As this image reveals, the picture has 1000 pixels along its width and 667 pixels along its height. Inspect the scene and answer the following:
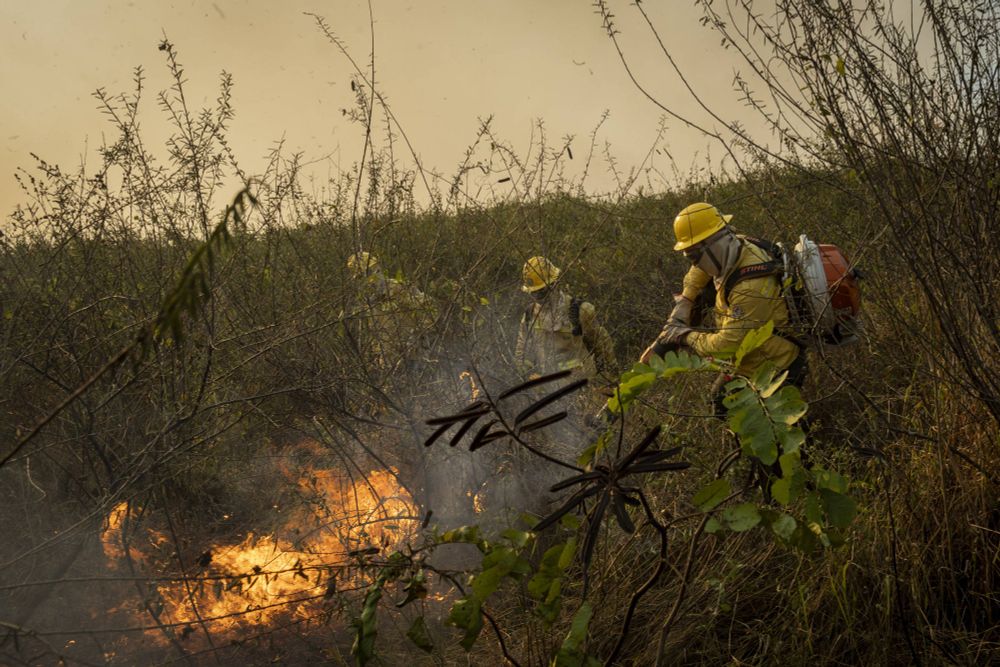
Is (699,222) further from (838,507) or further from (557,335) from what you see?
(838,507)

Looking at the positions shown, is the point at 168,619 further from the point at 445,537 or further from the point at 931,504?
the point at 931,504

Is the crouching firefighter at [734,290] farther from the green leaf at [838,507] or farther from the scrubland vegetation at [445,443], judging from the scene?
the green leaf at [838,507]

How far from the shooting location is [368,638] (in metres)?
1.43

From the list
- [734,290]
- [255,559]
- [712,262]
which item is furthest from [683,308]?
[255,559]

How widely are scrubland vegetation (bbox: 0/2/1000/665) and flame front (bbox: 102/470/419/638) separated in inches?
1.5

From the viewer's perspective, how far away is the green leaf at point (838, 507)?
1347 millimetres

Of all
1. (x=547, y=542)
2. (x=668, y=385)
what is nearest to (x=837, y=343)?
(x=668, y=385)

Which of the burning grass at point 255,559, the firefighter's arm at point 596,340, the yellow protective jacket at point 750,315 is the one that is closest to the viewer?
the burning grass at point 255,559

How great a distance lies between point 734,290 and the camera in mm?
3713

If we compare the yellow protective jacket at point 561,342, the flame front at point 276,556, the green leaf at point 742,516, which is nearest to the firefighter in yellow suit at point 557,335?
the yellow protective jacket at point 561,342

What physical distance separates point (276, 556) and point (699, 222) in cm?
284

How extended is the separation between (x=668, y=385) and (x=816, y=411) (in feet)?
3.52

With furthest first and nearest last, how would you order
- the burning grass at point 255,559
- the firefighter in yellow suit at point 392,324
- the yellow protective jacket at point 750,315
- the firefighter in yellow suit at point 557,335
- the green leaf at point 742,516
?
the firefighter in yellow suit at point 557,335
the firefighter in yellow suit at point 392,324
the yellow protective jacket at point 750,315
the burning grass at point 255,559
the green leaf at point 742,516

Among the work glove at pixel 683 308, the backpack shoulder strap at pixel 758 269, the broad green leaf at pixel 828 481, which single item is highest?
the backpack shoulder strap at pixel 758 269
